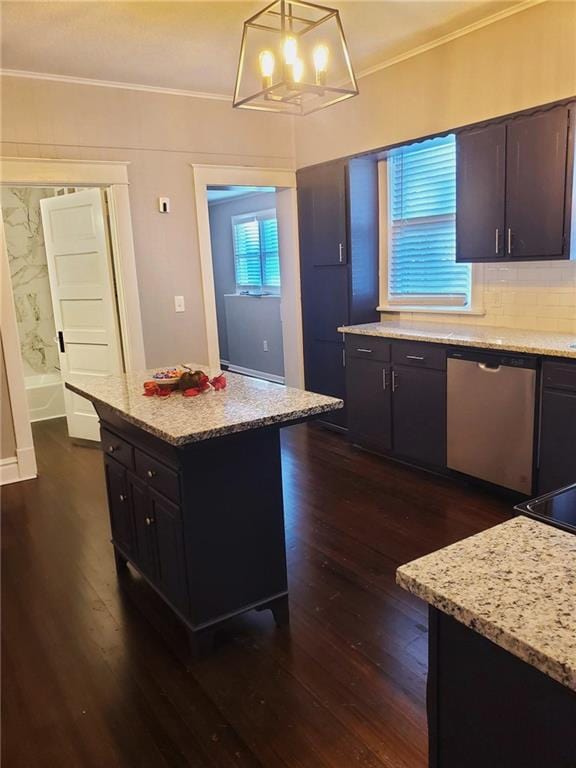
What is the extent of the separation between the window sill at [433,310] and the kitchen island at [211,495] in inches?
79.5

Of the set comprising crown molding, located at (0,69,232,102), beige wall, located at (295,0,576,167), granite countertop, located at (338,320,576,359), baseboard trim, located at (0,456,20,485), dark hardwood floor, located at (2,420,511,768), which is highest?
crown molding, located at (0,69,232,102)

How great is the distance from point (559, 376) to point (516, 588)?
2332mm

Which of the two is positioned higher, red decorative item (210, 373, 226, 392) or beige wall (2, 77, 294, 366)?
beige wall (2, 77, 294, 366)

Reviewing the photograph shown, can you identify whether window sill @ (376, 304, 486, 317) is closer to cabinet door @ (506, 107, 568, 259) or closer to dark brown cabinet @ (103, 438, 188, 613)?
cabinet door @ (506, 107, 568, 259)

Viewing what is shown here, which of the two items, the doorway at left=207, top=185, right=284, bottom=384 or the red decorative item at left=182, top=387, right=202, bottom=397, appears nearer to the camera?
the red decorative item at left=182, top=387, right=202, bottom=397

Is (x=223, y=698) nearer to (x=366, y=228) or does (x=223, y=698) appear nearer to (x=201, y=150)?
(x=366, y=228)

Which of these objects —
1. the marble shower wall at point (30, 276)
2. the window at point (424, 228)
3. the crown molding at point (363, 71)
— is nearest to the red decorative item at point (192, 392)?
the window at point (424, 228)

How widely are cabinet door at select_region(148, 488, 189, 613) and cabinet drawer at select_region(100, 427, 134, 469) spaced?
0.23 metres

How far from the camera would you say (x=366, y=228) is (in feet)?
15.3

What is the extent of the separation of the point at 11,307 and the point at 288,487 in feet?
7.36

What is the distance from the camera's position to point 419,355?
383 cm

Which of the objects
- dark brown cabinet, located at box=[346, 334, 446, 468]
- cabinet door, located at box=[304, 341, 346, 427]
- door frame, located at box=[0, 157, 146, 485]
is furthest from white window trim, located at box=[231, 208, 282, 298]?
dark brown cabinet, located at box=[346, 334, 446, 468]

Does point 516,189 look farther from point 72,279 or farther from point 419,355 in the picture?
point 72,279

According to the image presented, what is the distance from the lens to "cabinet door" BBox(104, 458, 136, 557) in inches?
105
